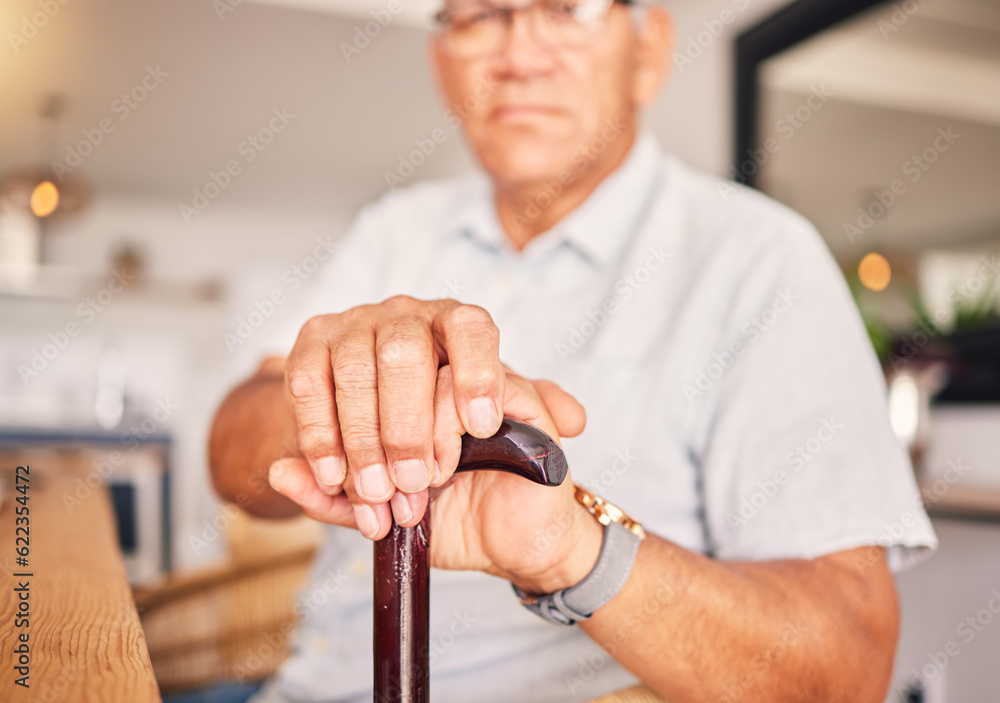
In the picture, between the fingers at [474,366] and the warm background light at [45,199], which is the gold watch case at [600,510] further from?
the warm background light at [45,199]

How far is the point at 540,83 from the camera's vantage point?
35.8 inches

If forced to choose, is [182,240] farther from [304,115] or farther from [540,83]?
[540,83]

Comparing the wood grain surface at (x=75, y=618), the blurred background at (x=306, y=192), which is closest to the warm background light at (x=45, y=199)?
the blurred background at (x=306, y=192)

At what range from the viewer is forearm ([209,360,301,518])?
77 centimetres

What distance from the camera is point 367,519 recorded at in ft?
1.29

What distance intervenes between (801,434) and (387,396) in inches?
17.5

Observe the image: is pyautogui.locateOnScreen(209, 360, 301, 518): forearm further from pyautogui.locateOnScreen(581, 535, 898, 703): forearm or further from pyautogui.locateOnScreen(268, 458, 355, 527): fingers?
pyautogui.locateOnScreen(581, 535, 898, 703): forearm

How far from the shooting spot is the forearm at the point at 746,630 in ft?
1.64

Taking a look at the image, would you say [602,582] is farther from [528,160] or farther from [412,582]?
[528,160]

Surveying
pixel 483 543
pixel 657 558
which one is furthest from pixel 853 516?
pixel 483 543

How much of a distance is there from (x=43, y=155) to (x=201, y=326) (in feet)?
6.70

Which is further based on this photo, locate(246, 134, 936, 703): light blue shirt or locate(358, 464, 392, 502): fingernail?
locate(246, 134, 936, 703): light blue shirt

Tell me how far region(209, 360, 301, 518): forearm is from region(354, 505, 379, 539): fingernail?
31 centimetres

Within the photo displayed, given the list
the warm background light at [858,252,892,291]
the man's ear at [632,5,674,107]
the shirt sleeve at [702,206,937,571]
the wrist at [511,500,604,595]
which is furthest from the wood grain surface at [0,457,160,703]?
the warm background light at [858,252,892,291]
